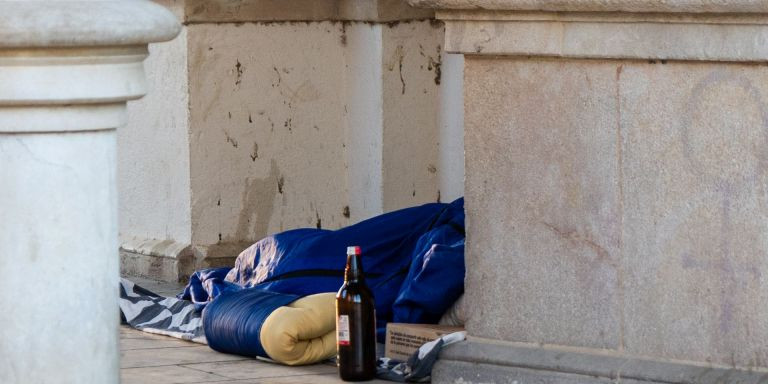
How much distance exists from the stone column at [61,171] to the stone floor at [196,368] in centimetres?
201

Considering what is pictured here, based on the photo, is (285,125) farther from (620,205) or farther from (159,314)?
(620,205)

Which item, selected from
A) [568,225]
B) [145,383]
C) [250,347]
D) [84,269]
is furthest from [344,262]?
[84,269]

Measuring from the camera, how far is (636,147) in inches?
173

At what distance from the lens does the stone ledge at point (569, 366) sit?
4.35m

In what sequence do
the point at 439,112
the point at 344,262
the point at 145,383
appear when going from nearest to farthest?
the point at 145,383
the point at 344,262
the point at 439,112

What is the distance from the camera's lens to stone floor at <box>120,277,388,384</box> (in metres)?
5.11

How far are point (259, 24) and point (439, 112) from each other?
2.89 feet

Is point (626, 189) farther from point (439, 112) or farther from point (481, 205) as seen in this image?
point (439, 112)

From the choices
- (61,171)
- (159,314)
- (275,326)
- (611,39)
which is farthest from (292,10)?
(61,171)

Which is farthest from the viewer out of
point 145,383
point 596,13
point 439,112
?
point 439,112

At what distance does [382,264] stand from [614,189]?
1661 mm

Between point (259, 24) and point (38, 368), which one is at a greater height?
point (259, 24)

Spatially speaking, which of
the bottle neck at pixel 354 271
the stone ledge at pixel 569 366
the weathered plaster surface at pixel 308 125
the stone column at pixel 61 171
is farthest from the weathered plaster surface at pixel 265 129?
the stone column at pixel 61 171

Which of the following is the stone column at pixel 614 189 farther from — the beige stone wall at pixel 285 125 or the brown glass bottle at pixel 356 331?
the beige stone wall at pixel 285 125
